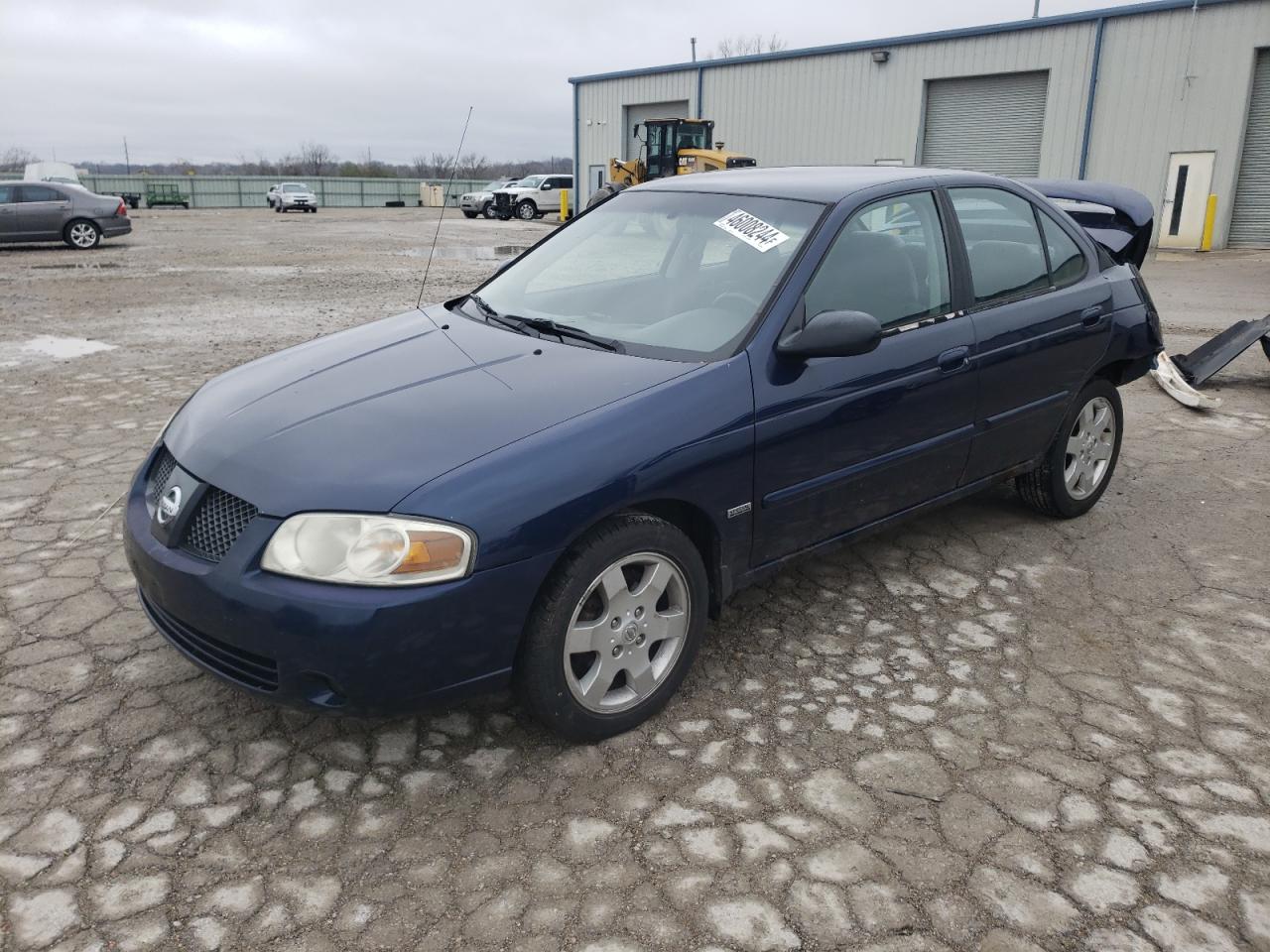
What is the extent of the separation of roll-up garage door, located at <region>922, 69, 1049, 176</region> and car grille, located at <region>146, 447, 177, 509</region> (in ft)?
85.8

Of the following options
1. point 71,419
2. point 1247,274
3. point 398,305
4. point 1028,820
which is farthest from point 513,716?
point 1247,274

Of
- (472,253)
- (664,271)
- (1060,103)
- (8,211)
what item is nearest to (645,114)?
(1060,103)

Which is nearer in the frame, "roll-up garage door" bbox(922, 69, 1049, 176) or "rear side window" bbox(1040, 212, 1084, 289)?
"rear side window" bbox(1040, 212, 1084, 289)

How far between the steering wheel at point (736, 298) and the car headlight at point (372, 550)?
4.30 feet

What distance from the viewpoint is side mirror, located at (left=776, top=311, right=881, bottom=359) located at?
312 centimetres

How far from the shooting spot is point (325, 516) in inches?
101

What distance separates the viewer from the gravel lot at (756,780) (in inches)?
90.4

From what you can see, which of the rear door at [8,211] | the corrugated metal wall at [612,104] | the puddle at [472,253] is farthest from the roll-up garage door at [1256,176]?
the rear door at [8,211]

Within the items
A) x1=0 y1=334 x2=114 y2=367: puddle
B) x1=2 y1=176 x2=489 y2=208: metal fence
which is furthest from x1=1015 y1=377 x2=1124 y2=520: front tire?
x1=2 y1=176 x2=489 y2=208: metal fence

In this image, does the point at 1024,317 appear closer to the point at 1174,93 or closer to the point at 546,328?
the point at 546,328

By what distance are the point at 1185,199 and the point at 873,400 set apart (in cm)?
2370

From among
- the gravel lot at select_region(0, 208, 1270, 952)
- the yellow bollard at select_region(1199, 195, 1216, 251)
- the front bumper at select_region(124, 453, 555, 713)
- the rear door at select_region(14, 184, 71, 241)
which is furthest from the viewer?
the yellow bollard at select_region(1199, 195, 1216, 251)

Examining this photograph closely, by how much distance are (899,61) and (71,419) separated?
26407 mm

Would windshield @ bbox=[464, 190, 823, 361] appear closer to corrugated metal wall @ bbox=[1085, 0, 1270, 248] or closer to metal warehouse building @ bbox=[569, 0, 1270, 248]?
corrugated metal wall @ bbox=[1085, 0, 1270, 248]
